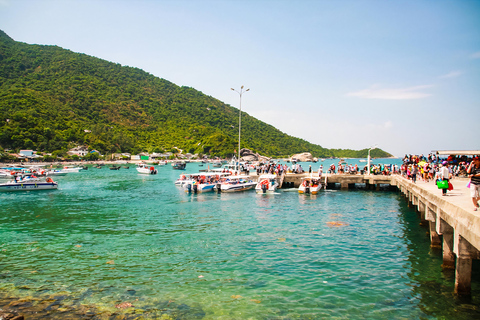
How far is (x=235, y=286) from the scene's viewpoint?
43.1 feet

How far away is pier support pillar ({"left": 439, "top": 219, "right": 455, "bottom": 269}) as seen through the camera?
1369 centimetres

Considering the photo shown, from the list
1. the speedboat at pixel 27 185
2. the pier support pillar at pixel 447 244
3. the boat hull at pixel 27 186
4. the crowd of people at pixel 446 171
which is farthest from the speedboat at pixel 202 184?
the pier support pillar at pixel 447 244

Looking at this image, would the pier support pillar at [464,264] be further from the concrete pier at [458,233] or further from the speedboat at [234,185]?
the speedboat at [234,185]

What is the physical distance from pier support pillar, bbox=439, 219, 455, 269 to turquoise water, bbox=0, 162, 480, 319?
2.04 feet

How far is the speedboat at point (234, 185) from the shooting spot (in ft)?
156

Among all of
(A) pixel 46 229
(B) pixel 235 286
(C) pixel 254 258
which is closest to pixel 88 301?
(B) pixel 235 286

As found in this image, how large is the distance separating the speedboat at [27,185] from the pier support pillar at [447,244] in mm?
55658

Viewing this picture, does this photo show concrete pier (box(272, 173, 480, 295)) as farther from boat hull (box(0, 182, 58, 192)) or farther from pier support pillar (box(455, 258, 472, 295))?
boat hull (box(0, 182, 58, 192))

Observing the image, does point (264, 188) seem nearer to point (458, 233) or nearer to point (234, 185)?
point (234, 185)

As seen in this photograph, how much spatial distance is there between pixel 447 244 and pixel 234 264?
10.1 metres

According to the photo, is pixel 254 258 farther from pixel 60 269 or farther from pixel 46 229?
pixel 46 229

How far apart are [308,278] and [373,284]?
2.77 metres

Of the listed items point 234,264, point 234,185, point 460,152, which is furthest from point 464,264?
point 234,185

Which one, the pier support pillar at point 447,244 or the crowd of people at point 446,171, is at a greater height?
the crowd of people at point 446,171
